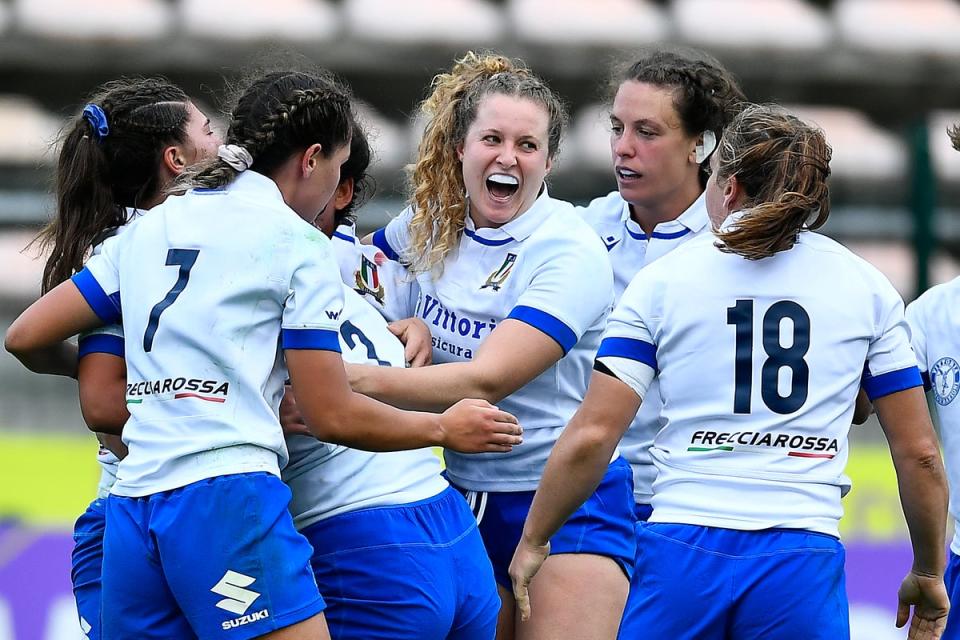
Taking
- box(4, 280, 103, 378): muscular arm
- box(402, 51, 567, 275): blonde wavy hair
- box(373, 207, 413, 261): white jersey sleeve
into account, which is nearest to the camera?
box(4, 280, 103, 378): muscular arm

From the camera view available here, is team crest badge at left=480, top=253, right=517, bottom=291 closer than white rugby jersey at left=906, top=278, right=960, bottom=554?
No

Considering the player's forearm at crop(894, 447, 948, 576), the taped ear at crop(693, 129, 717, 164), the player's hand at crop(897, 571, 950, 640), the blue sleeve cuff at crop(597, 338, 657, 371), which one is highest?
the taped ear at crop(693, 129, 717, 164)

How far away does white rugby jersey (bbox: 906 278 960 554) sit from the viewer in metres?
3.13

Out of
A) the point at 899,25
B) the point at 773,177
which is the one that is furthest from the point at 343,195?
the point at 899,25

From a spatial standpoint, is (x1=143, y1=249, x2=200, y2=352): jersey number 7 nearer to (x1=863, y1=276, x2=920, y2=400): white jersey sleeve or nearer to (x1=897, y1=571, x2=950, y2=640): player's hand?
(x1=863, y1=276, x2=920, y2=400): white jersey sleeve

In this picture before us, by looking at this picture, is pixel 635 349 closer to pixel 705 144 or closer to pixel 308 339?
pixel 308 339

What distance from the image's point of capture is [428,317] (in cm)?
351

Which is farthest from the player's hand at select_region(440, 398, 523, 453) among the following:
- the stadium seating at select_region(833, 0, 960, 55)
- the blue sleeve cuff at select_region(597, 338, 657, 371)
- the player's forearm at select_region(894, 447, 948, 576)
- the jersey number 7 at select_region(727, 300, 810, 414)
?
the stadium seating at select_region(833, 0, 960, 55)

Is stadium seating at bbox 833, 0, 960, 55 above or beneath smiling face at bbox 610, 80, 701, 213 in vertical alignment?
above

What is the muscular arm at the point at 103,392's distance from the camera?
111 inches

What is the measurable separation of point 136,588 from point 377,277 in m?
1.35

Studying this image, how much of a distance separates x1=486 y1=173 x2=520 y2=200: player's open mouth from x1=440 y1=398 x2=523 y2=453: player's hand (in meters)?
0.89

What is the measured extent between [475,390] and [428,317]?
0.43 metres

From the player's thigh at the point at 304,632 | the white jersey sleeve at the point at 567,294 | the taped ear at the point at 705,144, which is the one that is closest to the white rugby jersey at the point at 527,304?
the white jersey sleeve at the point at 567,294
